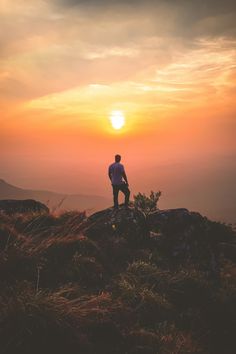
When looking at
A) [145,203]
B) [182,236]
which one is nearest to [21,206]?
[145,203]

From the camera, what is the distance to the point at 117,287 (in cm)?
824

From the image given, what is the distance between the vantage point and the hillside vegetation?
507cm

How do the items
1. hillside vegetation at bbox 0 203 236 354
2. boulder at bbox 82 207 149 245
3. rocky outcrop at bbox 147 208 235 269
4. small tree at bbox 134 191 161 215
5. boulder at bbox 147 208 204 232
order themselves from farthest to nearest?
small tree at bbox 134 191 161 215, boulder at bbox 147 208 204 232, boulder at bbox 82 207 149 245, rocky outcrop at bbox 147 208 235 269, hillside vegetation at bbox 0 203 236 354

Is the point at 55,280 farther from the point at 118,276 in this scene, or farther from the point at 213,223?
the point at 213,223

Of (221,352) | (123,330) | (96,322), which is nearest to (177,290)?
(221,352)

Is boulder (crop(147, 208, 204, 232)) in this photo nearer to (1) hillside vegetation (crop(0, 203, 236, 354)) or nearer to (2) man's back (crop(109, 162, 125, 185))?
(1) hillside vegetation (crop(0, 203, 236, 354))

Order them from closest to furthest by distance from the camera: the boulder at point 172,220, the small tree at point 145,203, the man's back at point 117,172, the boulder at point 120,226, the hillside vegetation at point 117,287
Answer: the hillside vegetation at point 117,287, the boulder at point 120,226, the boulder at point 172,220, the man's back at point 117,172, the small tree at point 145,203

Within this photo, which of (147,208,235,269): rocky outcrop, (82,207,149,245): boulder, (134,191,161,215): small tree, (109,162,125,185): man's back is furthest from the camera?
(134,191,161,215): small tree

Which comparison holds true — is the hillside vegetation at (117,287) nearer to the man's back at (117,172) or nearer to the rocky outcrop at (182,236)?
the rocky outcrop at (182,236)

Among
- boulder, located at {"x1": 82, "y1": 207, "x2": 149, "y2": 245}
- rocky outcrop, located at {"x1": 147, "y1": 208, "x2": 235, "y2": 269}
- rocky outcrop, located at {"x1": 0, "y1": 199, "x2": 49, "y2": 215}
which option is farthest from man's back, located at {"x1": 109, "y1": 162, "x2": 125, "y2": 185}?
rocky outcrop, located at {"x1": 0, "y1": 199, "x2": 49, "y2": 215}

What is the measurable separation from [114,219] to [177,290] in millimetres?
4624

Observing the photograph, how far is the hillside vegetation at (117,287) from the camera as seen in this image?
507 centimetres

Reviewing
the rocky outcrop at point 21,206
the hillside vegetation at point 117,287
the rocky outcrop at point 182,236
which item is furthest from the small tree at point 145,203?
the rocky outcrop at point 21,206

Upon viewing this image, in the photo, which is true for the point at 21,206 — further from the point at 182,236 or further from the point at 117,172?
the point at 182,236
